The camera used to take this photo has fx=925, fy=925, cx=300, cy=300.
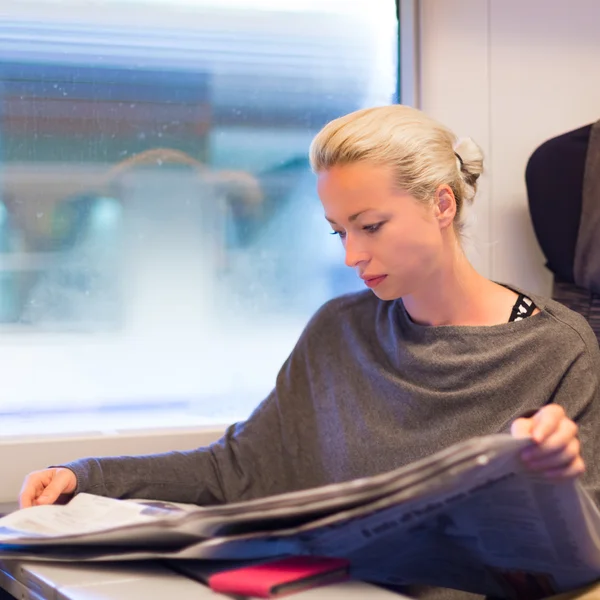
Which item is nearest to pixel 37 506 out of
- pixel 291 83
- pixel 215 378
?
pixel 215 378

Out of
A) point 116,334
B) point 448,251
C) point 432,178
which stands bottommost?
point 116,334

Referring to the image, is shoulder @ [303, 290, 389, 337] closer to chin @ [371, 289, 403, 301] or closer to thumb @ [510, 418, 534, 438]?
chin @ [371, 289, 403, 301]

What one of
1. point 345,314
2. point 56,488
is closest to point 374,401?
point 345,314

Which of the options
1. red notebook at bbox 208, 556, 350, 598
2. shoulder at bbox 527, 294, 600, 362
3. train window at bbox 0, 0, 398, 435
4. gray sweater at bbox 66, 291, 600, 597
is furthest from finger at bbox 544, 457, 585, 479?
train window at bbox 0, 0, 398, 435

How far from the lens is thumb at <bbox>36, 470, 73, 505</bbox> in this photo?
1.14m

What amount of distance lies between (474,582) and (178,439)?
29.4 inches

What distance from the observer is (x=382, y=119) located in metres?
1.25

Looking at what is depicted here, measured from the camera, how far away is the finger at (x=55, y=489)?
114 centimetres

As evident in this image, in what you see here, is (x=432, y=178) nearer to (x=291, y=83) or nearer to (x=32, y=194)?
(x=291, y=83)

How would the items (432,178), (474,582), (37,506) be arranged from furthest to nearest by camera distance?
1. (432,178)
2. (37,506)
3. (474,582)

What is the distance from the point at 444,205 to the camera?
1266 mm

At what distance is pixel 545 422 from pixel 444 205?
22.6 inches

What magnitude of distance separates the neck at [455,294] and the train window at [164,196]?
422 mm

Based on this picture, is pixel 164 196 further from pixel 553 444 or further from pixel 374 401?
pixel 553 444
